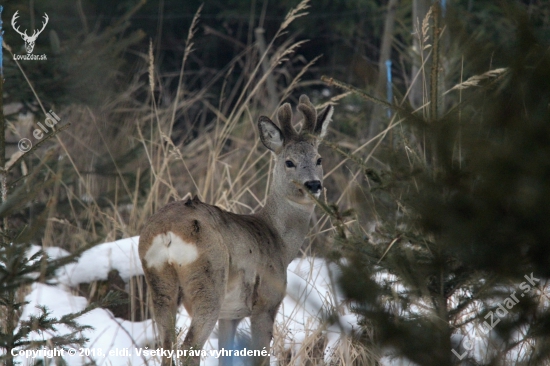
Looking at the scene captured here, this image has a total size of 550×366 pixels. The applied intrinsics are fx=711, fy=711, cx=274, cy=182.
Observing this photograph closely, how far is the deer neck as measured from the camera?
4.61 m

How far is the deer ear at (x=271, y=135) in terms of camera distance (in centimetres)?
475

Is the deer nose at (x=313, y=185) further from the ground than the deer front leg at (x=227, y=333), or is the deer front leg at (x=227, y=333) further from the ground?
the deer nose at (x=313, y=185)

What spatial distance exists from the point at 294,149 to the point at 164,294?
5.21 ft

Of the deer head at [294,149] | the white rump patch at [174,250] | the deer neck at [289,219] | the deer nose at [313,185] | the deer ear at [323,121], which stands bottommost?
the white rump patch at [174,250]

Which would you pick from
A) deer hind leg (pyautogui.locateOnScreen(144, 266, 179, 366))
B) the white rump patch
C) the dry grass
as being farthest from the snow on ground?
the white rump patch

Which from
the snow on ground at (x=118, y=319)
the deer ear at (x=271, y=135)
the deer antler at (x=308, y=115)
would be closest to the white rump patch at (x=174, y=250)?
the snow on ground at (x=118, y=319)

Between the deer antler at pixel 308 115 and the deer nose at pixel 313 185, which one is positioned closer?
the deer nose at pixel 313 185

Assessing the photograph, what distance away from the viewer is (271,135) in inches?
191

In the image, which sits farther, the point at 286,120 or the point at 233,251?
the point at 286,120

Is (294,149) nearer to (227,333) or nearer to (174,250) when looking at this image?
(227,333)

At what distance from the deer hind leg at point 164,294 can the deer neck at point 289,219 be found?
122 cm

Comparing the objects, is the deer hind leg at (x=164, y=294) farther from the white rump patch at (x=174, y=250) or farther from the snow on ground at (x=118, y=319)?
the snow on ground at (x=118, y=319)

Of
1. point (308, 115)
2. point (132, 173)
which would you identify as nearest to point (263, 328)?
point (308, 115)

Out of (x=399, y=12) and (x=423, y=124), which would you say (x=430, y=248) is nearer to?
(x=423, y=124)
